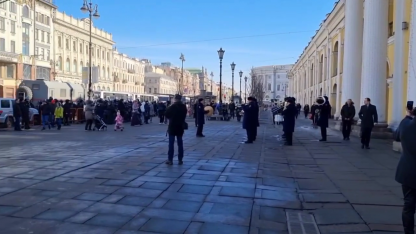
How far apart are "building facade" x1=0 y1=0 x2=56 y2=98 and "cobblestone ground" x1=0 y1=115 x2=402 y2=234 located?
4720cm

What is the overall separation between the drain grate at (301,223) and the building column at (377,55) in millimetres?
13451

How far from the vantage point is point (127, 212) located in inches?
221

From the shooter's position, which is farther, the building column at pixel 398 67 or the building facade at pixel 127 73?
the building facade at pixel 127 73

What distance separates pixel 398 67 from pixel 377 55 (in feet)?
5.09

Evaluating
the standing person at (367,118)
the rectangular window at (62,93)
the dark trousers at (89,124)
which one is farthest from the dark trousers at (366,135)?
the rectangular window at (62,93)

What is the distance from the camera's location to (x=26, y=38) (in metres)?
58.0

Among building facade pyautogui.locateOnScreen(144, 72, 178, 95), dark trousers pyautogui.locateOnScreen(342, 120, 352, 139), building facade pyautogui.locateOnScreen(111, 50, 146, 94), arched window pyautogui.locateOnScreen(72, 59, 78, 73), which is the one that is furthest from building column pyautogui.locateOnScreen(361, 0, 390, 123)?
building facade pyautogui.locateOnScreen(144, 72, 178, 95)

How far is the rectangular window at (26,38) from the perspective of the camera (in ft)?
188

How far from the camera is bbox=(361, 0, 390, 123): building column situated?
1753 cm

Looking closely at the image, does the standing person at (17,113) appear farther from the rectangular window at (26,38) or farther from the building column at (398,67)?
the rectangular window at (26,38)

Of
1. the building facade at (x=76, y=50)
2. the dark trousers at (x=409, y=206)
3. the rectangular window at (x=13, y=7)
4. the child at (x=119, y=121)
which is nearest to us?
the dark trousers at (x=409, y=206)

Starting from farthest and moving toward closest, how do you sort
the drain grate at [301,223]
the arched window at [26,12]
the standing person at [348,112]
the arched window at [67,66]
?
the arched window at [67,66] → the arched window at [26,12] → the standing person at [348,112] → the drain grate at [301,223]

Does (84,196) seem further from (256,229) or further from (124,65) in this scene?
(124,65)

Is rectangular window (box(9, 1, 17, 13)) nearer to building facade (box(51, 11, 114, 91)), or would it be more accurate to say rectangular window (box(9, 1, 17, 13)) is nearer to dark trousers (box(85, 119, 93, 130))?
building facade (box(51, 11, 114, 91))
